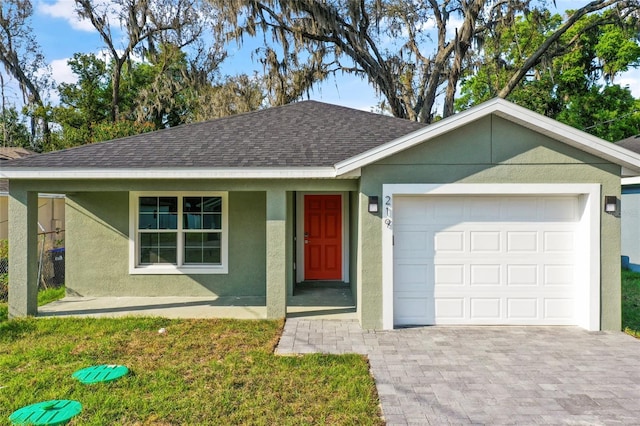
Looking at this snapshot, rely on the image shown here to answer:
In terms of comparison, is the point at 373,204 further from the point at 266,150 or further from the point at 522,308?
the point at 522,308

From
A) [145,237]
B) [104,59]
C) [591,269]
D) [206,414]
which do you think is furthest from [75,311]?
[104,59]

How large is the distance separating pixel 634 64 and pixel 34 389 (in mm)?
28957

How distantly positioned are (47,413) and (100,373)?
908 millimetres

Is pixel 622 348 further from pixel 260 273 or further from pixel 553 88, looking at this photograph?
pixel 553 88

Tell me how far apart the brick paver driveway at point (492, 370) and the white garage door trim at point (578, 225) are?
1.09ft

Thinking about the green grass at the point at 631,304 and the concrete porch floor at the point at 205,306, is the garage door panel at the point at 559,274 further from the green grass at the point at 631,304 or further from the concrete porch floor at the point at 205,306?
the concrete porch floor at the point at 205,306

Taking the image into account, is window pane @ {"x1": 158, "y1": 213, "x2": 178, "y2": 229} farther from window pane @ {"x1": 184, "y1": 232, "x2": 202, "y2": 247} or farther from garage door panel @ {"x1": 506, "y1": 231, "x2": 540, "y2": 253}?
garage door panel @ {"x1": 506, "y1": 231, "x2": 540, "y2": 253}

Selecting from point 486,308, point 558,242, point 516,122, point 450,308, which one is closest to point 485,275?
point 486,308

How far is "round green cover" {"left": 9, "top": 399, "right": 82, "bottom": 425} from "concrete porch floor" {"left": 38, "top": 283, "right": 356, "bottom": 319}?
10.7ft

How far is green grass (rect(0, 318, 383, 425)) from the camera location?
Result: 3863mm

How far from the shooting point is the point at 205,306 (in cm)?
796

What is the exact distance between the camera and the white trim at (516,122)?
20.0ft

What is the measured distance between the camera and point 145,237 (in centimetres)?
881

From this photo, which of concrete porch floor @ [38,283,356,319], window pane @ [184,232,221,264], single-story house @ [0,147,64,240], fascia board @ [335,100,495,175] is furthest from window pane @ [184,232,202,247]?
single-story house @ [0,147,64,240]
